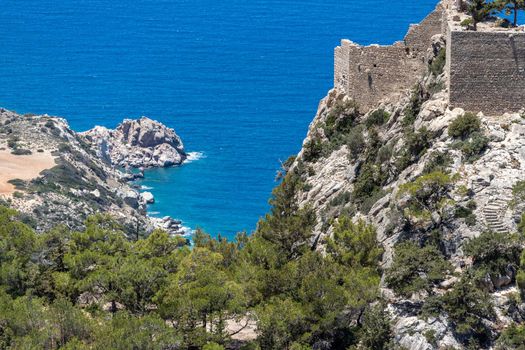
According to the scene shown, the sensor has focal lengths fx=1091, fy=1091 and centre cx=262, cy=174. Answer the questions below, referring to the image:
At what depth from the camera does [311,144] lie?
52.8 meters

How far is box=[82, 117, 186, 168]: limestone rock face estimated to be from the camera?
12825 cm

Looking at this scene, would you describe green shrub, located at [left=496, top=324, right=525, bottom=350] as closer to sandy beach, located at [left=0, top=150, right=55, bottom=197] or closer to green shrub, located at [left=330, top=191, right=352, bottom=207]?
green shrub, located at [left=330, top=191, right=352, bottom=207]

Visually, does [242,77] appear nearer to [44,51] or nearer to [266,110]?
[266,110]

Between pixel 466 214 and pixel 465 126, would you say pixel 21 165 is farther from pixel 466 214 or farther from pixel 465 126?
pixel 466 214

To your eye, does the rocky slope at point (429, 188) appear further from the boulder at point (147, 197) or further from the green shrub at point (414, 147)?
the boulder at point (147, 197)

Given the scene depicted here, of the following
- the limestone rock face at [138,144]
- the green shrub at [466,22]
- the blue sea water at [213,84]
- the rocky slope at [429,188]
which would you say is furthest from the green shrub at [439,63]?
the limestone rock face at [138,144]

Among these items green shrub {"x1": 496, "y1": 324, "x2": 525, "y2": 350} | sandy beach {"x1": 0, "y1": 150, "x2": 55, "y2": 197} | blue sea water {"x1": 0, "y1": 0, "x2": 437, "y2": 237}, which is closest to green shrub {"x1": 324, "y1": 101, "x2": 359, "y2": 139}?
green shrub {"x1": 496, "y1": 324, "x2": 525, "y2": 350}

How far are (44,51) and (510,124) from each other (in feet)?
499

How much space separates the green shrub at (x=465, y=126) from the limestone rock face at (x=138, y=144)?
86284mm

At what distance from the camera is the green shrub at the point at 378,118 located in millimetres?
49625

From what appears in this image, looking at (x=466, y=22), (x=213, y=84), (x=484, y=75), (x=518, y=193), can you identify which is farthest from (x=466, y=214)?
(x=213, y=84)

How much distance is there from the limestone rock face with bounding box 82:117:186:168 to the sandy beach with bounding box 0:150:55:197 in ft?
59.6

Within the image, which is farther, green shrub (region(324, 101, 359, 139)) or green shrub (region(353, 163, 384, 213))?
green shrub (region(324, 101, 359, 139))

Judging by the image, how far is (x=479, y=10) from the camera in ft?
149
